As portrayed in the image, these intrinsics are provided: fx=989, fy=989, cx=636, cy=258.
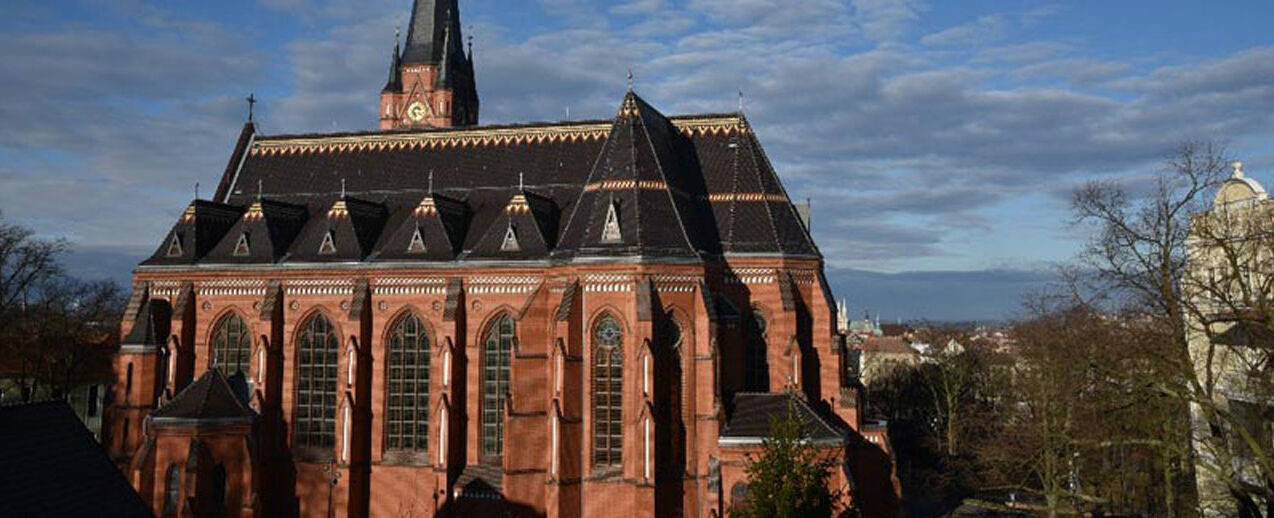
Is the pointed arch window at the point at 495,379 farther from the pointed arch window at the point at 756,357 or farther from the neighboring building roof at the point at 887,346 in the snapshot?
the neighboring building roof at the point at 887,346

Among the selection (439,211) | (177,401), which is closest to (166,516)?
(177,401)

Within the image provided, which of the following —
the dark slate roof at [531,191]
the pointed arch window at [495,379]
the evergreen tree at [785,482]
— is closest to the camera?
the evergreen tree at [785,482]

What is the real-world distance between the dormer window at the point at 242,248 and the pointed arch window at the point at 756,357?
20.9 meters

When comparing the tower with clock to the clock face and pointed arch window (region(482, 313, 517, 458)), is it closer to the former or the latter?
the clock face

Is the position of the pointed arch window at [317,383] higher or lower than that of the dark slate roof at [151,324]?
lower

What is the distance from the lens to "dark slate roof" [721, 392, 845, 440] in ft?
105

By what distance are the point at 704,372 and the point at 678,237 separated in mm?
4809

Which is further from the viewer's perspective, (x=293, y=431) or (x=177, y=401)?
(x=293, y=431)

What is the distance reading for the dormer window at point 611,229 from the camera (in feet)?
113

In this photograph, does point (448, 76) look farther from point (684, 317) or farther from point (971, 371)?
point (971, 371)

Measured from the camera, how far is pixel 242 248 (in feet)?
135

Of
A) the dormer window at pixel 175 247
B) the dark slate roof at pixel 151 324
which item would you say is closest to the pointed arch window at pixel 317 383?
the dark slate roof at pixel 151 324

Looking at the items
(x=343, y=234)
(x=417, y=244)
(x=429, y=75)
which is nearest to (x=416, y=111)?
(x=429, y=75)

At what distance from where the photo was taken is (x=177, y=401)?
35.8m
